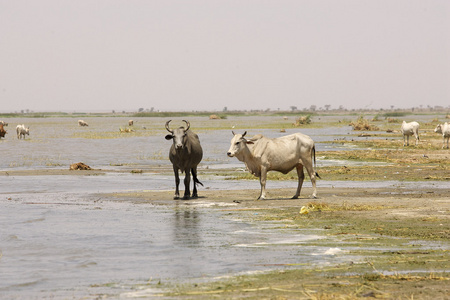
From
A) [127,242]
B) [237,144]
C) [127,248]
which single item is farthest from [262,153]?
[127,248]

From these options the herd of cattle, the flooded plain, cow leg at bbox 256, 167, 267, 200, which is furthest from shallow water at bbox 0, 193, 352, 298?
the herd of cattle

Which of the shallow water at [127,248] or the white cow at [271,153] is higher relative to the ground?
the white cow at [271,153]

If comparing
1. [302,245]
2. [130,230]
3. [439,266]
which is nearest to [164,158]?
[130,230]

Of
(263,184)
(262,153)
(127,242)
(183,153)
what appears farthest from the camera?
(183,153)

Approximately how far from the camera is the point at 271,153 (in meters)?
18.7

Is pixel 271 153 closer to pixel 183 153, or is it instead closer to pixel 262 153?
pixel 262 153

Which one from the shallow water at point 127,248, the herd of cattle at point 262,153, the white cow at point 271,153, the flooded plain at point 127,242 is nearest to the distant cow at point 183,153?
the herd of cattle at point 262,153

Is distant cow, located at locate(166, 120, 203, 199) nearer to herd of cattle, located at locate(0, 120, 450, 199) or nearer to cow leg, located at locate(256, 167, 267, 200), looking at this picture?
herd of cattle, located at locate(0, 120, 450, 199)

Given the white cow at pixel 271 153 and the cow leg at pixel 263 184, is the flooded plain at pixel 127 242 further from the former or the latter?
the white cow at pixel 271 153

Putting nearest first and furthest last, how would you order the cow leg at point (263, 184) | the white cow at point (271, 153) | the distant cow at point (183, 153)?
the cow leg at point (263, 184)
the white cow at point (271, 153)
the distant cow at point (183, 153)

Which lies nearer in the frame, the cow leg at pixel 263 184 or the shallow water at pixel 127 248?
the shallow water at pixel 127 248

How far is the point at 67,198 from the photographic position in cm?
1988

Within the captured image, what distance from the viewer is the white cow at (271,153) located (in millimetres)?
18578

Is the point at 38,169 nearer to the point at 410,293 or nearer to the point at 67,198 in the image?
the point at 67,198
